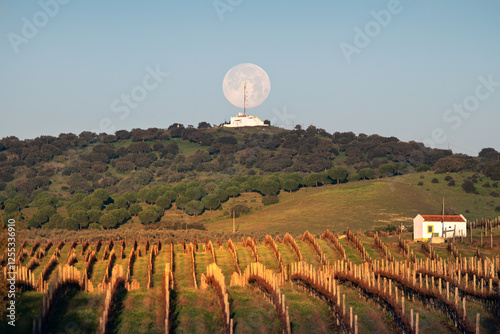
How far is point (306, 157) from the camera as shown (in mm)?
169875

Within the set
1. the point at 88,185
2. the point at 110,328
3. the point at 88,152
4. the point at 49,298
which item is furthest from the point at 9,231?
the point at 88,152

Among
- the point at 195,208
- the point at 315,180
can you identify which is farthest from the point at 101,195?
the point at 315,180

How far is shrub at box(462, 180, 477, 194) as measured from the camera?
101m

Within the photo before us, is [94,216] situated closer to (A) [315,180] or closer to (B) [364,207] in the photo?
(B) [364,207]

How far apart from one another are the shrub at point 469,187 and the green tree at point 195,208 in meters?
47.6

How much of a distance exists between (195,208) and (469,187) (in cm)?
4949

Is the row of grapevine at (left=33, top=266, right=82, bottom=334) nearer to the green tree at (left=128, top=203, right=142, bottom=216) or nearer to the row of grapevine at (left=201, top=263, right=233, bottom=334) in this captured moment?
the row of grapevine at (left=201, top=263, right=233, bottom=334)

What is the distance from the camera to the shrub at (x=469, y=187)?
331 ft

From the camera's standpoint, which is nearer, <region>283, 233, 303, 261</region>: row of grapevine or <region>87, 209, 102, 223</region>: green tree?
<region>283, 233, 303, 261</region>: row of grapevine

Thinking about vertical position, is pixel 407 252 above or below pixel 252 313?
above

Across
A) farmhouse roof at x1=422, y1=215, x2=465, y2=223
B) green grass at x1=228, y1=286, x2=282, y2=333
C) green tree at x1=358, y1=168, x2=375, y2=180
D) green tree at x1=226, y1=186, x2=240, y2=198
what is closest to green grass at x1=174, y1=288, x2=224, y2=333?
green grass at x1=228, y1=286, x2=282, y2=333

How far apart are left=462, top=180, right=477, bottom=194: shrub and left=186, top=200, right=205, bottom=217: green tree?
47595 mm

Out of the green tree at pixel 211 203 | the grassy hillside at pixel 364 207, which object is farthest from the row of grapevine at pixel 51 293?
the green tree at pixel 211 203

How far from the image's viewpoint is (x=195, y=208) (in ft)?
346
